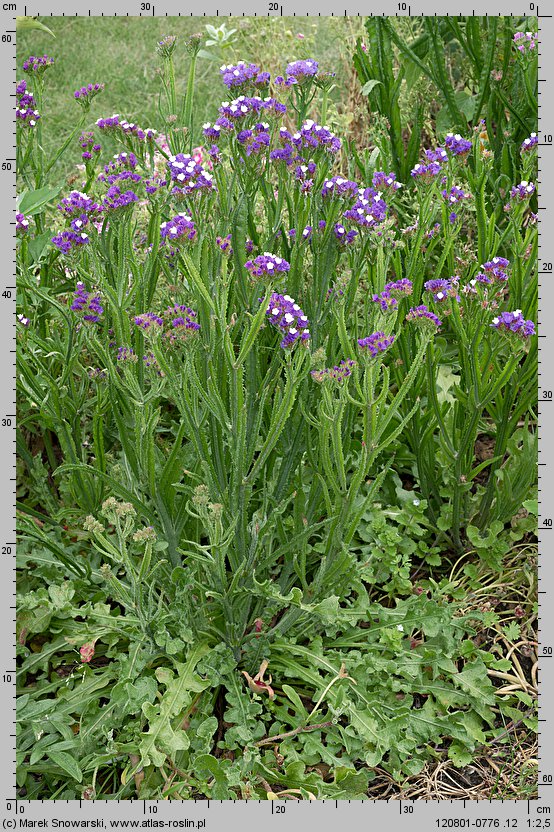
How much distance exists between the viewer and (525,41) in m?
3.20

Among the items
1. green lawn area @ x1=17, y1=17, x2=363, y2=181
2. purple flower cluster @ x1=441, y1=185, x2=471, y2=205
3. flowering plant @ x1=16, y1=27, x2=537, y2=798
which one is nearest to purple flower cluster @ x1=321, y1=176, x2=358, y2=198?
flowering plant @ x1=16, y1=27, x2=537, y2=798

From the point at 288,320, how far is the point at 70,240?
653 mm

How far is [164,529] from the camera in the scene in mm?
2391

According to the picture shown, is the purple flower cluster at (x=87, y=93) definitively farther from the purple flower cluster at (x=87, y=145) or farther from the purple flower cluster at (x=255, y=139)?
the purple flower cluster at (x=255, y=139)

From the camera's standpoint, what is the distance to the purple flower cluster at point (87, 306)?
2.26 m

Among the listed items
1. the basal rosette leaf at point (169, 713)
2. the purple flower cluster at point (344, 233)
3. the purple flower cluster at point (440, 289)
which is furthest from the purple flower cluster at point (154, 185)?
the basal rosette leaf at point (169, 713)

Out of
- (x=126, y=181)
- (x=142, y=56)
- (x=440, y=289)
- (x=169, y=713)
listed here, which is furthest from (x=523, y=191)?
(x=142, y=56)

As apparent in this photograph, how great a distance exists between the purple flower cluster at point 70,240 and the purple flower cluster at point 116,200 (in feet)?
0.38

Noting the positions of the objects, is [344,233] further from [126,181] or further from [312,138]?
[126,181]

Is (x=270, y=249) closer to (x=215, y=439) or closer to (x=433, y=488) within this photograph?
(x=215, y=439)

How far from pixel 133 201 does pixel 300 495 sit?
929 mm

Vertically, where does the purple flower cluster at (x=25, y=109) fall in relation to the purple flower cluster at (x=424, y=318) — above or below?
above

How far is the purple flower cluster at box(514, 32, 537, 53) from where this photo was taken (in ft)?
10.5

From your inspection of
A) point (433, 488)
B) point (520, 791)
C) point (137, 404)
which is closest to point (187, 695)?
point (137, 404)
